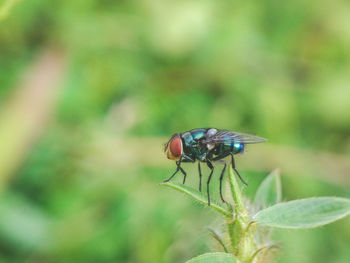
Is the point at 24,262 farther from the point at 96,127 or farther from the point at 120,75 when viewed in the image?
the point at 120,75

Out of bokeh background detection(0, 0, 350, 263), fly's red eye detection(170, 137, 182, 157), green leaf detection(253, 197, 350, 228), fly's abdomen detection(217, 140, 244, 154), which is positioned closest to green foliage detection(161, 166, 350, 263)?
green leaf detection(253, 197, 350, 228)

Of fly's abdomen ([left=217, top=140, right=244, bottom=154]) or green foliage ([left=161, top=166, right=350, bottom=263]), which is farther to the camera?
fly's abdomen ([left=217, top=140, right=244, bottom=154])

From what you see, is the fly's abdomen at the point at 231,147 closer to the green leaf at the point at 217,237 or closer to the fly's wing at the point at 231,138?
the fly's wing at the point at 231,138

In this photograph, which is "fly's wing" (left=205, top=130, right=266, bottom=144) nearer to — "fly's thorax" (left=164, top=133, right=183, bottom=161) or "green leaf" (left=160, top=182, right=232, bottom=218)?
"fly's thorax" (left=164, top=133, right=183, bottom=161)

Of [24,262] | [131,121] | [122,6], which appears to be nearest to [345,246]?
[131,121]

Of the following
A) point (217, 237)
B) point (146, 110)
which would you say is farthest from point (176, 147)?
point (146, 110)

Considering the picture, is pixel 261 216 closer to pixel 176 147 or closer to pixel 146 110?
pixel 176 147

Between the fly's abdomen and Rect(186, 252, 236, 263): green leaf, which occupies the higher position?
the fly's abdomen
